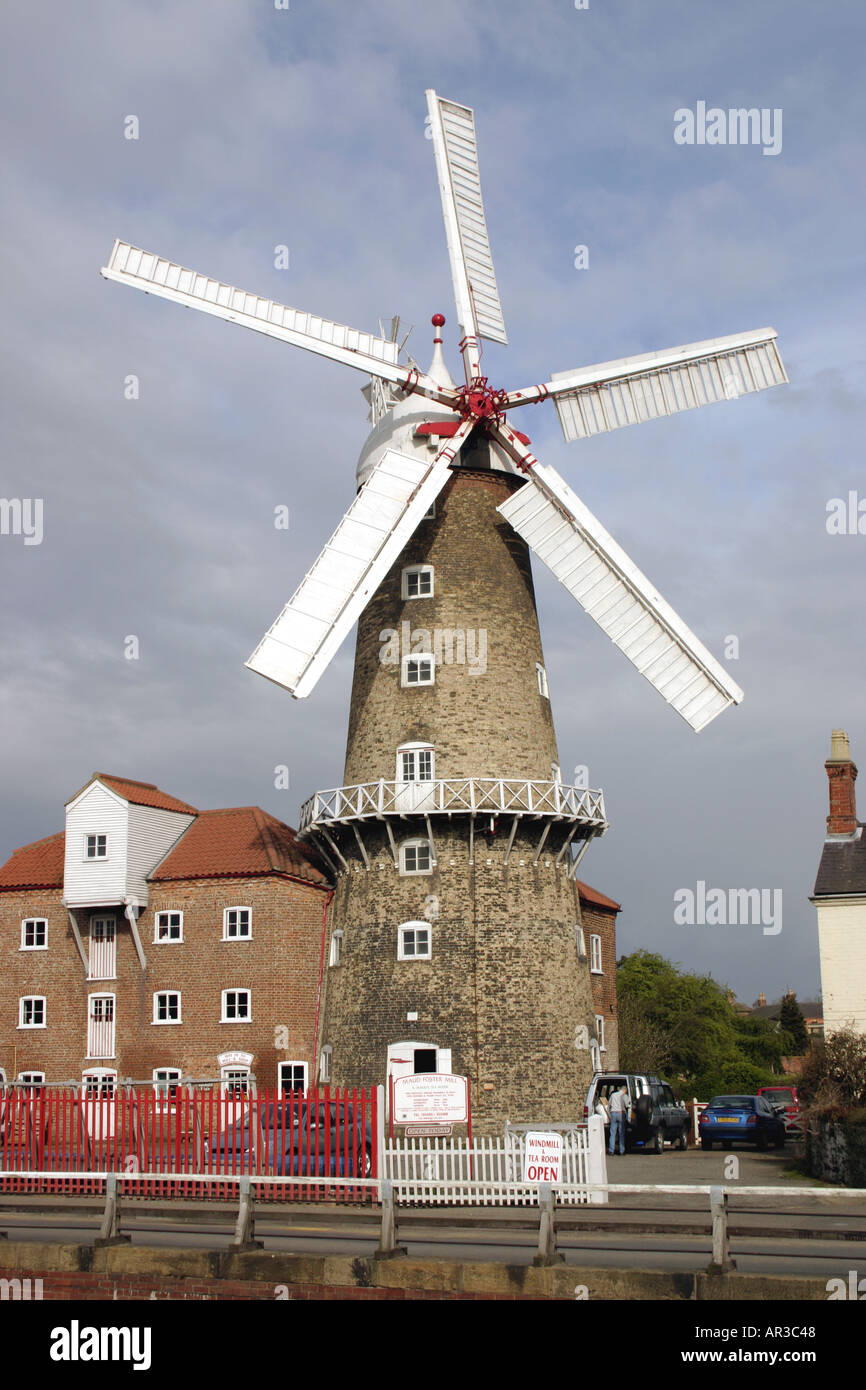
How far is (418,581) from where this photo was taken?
30.9 meters

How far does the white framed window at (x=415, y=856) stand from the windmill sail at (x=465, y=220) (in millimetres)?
12378

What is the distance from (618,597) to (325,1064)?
12.5 metres

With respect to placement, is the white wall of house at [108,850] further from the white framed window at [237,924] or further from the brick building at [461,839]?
the brick building at [461,839]

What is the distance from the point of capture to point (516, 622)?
3098 centimetres

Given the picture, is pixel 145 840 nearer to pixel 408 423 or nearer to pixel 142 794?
pixel 142 794

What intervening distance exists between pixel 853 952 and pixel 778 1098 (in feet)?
38.8

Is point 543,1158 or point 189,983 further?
point 189,983

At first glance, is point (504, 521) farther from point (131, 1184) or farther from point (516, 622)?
point (131, 1184)

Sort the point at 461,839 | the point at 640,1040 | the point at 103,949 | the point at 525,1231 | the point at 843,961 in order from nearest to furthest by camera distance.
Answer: the point at 525,1231
the point at 461,839
the point at 843,961
the point at 103,949
the point at 640,1040

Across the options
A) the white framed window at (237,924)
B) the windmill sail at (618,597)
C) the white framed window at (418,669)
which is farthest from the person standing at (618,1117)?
the white framed window at (237,924)

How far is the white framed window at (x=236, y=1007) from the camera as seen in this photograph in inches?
1350

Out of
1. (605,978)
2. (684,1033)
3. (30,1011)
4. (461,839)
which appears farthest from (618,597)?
(684,1033)

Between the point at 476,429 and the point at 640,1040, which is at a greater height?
the point at 476,429

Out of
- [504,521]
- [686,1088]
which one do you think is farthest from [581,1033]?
[686,1088]
